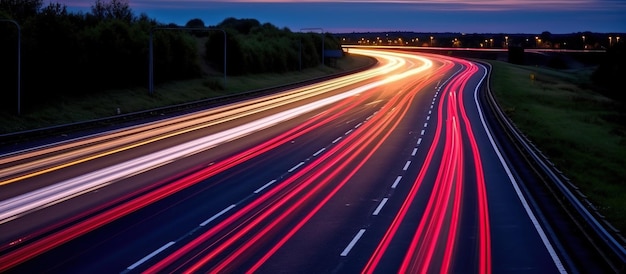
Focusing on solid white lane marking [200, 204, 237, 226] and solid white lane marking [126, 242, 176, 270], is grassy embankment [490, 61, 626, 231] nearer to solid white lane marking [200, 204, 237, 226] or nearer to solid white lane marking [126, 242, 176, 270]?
solid white lane marking [200, 204, 237, 226]

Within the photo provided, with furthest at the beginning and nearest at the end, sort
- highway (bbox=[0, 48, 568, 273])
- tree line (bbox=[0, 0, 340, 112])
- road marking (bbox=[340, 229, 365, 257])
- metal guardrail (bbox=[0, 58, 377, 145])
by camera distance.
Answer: tree line (bbox=[0, 0, 340, 112]) → metal guardrail (bbox=[0, 58, 377, 145]) → road marking (bbox=[340, 229, 365, 257]) → highway (bbox=[0, 48, 568, 273])

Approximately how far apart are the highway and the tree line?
957 centimetres

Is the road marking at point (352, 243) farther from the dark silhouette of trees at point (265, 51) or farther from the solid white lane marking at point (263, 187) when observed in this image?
the dark silhouette of trees at point (265, 51)

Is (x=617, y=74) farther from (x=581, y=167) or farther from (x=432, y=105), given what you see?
(x=581, y=167)

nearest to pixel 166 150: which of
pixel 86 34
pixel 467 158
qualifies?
pixel 467 158

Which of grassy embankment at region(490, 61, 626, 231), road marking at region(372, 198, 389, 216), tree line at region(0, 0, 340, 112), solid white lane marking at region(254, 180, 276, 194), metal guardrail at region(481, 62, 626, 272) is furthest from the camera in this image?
tree line at region(0, 0, 340, 112)

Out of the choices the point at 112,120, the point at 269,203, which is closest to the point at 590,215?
the point at 269,203

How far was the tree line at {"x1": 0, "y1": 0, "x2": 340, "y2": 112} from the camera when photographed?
4513cm

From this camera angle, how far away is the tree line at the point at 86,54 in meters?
45.1

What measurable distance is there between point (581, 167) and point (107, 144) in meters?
20.1

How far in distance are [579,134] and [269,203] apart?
1214 inches

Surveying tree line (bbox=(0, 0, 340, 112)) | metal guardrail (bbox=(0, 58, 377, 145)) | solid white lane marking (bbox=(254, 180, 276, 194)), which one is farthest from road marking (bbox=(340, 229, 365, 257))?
tree line (bbox=(0, 0, 340, 112))

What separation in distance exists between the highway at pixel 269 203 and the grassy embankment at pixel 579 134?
9.48 ft

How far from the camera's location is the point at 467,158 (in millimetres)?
31828
